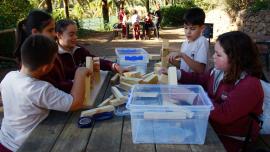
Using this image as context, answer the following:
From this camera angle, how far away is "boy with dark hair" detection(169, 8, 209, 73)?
11.0 ft

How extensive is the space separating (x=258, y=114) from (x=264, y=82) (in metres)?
0.29

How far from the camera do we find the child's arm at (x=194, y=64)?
3.23m

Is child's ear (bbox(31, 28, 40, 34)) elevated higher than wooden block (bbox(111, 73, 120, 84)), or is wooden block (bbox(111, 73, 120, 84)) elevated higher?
child's ear (bbox(31, 28, 40, 34))

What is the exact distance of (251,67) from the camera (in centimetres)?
237

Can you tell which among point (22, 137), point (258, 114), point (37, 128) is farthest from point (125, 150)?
point (258, 114)

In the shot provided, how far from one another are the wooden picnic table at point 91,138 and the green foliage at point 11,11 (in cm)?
879

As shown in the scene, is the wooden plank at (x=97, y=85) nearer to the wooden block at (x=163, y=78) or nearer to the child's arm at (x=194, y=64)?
the wooden block at (x=163, y=78)

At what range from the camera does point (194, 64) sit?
3275mm

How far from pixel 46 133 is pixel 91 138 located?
277 millimetres

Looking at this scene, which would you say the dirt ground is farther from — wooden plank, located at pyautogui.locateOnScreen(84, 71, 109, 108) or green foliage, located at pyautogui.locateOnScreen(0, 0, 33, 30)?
wooden plank, located at pyautogui.locateOnScreen(84, 71, 109, 108)

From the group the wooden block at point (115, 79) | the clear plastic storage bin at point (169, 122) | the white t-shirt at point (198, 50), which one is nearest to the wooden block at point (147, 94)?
the clear plastic storage bin at point (169, 122)

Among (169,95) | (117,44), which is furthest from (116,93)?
(117,44)

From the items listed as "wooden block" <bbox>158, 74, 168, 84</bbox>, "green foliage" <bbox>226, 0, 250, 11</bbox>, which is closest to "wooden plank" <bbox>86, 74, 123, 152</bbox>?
"wooden block" <bbox>158, 74, 168, 84</bbox>

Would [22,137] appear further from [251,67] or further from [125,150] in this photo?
[251,67]
